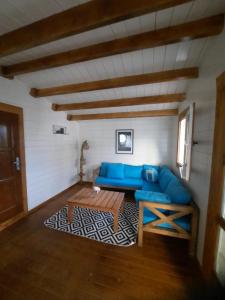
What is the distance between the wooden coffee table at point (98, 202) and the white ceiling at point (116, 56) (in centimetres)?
212

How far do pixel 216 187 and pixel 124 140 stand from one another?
121 inches

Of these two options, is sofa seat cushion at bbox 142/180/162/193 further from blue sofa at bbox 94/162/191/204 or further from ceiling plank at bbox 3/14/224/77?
ceiling plank at bbox 3/14/224/77

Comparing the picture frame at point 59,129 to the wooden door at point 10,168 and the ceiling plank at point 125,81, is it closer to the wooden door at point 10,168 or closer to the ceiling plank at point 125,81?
the ceiling plank at point 125,81

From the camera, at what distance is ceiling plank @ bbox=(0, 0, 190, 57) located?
3.19 feet

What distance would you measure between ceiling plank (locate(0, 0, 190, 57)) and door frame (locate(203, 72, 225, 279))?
2.99ft

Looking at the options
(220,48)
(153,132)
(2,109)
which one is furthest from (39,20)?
(153,132)

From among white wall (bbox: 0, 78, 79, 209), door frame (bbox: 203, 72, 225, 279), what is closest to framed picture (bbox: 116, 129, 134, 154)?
white wall (bbox: 0, 78, 79, 209)

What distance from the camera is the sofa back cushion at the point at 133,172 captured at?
12.6 ft

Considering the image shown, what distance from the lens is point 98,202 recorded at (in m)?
2.27

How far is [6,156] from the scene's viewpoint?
2.25 meters

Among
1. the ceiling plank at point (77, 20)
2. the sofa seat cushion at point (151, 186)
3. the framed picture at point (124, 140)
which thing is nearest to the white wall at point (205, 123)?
the ceiling plank at point (77, 20)

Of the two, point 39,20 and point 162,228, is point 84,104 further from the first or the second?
point 162,228

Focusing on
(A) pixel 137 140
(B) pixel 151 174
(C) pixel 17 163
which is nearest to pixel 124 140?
(A) pixel 137 140

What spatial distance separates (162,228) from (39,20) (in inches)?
109
